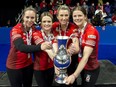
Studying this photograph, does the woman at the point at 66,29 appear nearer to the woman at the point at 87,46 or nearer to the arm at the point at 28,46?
the woman at the point at 87,46

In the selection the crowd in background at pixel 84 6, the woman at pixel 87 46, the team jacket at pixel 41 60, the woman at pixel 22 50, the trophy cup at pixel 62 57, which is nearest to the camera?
the trophy cup at pixel 62 57

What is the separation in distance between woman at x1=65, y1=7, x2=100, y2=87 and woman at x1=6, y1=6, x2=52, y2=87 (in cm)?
42

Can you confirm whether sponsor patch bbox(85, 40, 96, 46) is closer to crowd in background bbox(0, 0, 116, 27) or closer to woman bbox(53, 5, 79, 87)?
woman bbox(53, 5, 79, 87)

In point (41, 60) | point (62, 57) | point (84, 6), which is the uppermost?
point (84, 6)

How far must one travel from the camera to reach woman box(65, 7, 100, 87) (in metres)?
2.24

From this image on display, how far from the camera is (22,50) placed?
232 cm

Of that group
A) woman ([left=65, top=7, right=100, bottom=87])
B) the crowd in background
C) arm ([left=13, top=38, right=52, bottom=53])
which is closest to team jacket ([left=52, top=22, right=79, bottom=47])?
woman ([left=65, top=7, right=100, bottom=87])

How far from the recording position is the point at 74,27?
2568 mm

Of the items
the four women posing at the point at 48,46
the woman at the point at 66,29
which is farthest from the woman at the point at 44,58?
the woman at the point at 66,29

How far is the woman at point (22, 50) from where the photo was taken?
2373mm

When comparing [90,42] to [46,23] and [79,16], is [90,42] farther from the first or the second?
[46,23]

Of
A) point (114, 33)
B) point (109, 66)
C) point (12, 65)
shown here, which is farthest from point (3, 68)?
point (114, 33)

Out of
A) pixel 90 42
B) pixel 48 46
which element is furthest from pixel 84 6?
pixel 48 46

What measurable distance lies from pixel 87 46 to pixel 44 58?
517mm
